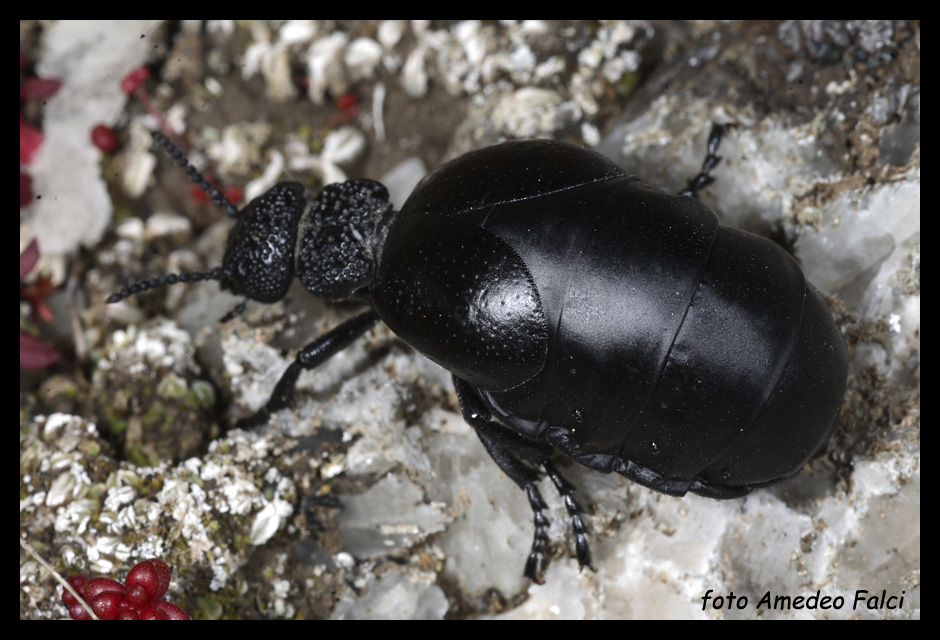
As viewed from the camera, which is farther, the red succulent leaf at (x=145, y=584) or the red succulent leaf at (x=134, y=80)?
the red succulent leaf at (x=134, y=80)

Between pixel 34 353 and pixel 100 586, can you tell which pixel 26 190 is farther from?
pixel 100 586

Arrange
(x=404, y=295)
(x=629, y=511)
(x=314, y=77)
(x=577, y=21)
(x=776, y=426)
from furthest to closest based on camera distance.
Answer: (x=314, y=77), (x=577, y=21), (x=629, y=511), (x=404, y=295), (x=776, y=426)

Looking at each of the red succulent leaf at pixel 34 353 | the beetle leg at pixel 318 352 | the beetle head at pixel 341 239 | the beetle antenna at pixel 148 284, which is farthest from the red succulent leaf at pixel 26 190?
the beetle leg at pixel 318 352

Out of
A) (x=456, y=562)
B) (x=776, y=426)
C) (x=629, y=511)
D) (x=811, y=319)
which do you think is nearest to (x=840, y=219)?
(x=811, y=319)

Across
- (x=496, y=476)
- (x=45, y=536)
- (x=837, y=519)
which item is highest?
(x=837, y=519)

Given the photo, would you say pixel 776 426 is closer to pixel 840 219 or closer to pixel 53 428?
pixel 840 219

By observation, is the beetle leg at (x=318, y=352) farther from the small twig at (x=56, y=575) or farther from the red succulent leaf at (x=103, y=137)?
the red succulent leaf at (x=103, y=137)
